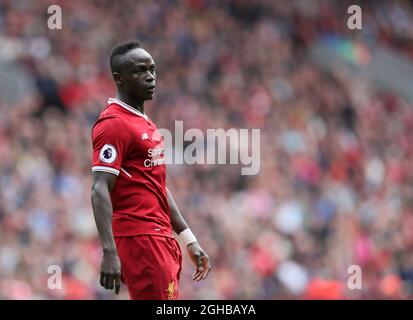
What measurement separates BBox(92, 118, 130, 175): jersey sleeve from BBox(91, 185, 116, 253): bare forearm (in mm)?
126

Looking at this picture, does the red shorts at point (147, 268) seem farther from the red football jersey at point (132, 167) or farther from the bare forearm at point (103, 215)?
the bare forearm at point (103, 215)

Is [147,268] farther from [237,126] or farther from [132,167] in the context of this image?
[237,126]

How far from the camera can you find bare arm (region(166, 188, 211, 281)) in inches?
263

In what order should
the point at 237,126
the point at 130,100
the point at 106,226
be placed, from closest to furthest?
→ 1. the point at 106,226
2. the point at 130,100
3. the point at 237,126

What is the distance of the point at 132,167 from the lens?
6477mm

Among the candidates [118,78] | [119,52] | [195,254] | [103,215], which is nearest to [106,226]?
[103,215]

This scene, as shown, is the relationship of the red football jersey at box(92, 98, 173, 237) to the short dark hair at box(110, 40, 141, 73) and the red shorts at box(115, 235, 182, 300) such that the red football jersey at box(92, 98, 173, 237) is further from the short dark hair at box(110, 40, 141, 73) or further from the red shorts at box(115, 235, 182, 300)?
the short dark hair at box(110, 40, 141, 73)

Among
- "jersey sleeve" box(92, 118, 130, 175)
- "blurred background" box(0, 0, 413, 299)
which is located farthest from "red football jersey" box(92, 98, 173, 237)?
"blurred background" box(0, 0, 413, 299)

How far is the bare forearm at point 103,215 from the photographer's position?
6094 mm

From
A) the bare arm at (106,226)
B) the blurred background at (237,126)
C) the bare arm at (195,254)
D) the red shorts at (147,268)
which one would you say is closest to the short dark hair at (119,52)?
the bare arm at (106,226)

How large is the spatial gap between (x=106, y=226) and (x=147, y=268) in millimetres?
420

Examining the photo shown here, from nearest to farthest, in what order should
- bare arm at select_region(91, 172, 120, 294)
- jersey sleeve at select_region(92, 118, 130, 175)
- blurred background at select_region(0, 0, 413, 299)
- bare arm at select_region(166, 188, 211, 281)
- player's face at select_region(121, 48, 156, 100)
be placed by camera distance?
bare arm at select_region(91, 172, 120, 294), jersey sleeve at select_region(92, 118, 130, 175), player's face at select_region(121, 48, 156, 100), bare arm at select_region(166, 188, 211, 281), blurred background at select_region(0, 0, 413, 299)

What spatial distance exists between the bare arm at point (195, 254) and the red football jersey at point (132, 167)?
7.8 inches
